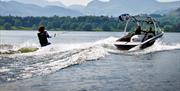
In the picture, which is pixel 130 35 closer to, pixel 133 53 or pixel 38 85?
pixel 133 53

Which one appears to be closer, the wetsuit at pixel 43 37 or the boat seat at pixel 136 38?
the wetsuit at pixel 43 37

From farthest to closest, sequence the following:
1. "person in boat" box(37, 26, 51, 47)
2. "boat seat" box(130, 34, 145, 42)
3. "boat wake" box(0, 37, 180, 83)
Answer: "boat seat" box(130, 34, 145, 42)
"person in boat" box(37, 26, 51, 47)
"boat wake" box(0, 37, 180, 83)

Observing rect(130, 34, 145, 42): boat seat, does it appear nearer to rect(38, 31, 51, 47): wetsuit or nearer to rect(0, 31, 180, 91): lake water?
rect(0, 31, 180, 91): lake water

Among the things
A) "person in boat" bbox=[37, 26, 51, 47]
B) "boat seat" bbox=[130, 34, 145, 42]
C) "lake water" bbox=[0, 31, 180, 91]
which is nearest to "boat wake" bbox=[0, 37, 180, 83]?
"lake water" bbox=[0, 31, 180, 91]

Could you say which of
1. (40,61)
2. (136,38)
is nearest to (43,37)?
(40,61)

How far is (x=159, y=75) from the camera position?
25312 mm

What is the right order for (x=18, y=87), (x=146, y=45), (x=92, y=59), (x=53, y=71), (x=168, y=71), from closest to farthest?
(x=18, y=87) < (x=53, y=71) < (x=168, y=71) < (x=92, y=59) < (x=146, y=45)

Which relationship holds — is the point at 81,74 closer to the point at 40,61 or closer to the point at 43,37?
the point at 40,61

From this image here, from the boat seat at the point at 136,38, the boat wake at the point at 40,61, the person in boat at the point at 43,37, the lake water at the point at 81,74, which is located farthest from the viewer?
the boat seat at the point at 136,38

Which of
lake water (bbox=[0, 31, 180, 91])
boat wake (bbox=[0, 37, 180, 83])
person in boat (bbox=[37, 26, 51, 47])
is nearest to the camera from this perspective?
lake water (bbox=[0, 31, 180, 91])

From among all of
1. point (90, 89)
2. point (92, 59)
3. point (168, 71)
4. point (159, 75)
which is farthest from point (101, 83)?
point (92, 59)

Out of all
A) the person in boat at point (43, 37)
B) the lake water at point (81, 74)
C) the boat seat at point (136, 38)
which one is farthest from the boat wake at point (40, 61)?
the boat seat at point (136, 38)

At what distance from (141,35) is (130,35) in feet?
6.90

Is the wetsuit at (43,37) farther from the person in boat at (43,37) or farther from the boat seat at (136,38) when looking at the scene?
the boat seat at (136,38)
